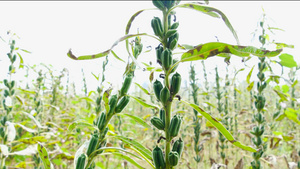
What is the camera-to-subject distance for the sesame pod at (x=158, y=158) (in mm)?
689

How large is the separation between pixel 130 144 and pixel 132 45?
447mm

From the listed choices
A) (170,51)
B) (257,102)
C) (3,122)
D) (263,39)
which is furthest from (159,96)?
(263,39)

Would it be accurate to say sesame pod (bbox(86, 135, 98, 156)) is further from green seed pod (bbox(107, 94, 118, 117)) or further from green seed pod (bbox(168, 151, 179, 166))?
green seed pod (bbox(168, 151, 179, 166))

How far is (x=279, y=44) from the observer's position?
1.92m

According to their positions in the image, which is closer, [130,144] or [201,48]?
[201,48]

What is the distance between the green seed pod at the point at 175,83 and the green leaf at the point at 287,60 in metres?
1.51

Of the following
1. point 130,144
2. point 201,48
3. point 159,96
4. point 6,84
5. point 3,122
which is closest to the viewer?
point 201,48

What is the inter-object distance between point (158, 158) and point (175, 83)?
272 mm

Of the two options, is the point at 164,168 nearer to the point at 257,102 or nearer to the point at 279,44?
the point at 257,102

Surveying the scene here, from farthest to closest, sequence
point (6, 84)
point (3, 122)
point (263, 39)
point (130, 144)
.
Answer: point (263, 39)
point (6, 84)
point (3, 122)
point (130, 144)

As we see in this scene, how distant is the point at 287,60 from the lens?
5.86 feet

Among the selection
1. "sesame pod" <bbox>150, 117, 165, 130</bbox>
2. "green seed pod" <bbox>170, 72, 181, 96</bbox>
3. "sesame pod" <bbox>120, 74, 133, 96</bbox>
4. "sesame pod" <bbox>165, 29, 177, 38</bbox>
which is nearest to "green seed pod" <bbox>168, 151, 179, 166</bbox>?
"sesame pod" <bbox>150, 117, 165, 130</bbox>

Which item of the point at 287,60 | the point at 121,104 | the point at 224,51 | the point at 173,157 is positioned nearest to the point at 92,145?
the point at 121,104

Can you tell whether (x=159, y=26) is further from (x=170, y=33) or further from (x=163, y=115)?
(x=163, y=115)
